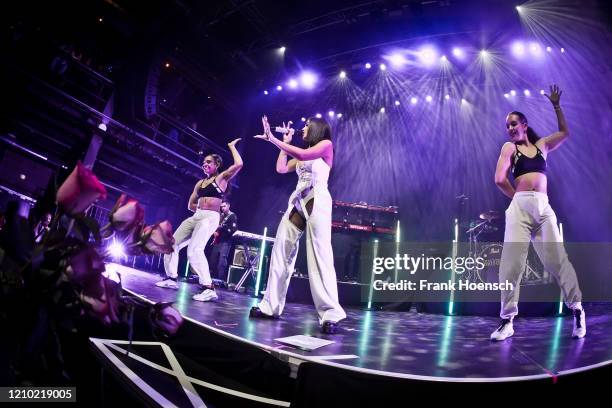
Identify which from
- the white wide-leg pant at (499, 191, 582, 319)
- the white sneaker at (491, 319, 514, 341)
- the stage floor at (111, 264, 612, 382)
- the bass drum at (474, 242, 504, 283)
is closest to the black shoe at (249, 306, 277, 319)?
the stage floor at (111, 264, 612, 382)

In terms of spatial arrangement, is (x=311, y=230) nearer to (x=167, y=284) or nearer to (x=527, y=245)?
(x=527, y=245)

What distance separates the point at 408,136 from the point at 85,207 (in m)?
11.7

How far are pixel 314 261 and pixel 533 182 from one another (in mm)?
2277

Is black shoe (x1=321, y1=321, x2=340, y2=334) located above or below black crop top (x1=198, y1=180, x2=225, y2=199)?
below

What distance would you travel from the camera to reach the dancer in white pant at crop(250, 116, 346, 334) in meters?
2.95

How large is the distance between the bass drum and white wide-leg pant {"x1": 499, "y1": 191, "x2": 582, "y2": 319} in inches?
154

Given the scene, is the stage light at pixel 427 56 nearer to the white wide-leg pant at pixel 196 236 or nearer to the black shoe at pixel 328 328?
the white wide-leg pant at pixel 196 236

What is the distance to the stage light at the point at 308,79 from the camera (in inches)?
416

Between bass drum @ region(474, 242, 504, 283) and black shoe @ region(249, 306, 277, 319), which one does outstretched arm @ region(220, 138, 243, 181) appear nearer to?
black shoe @ region(249, 306, 277, 319)

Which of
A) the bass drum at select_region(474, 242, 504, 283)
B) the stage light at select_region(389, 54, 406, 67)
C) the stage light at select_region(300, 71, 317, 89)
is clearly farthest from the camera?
the stage light at select_region(300, 71, 317, 89)

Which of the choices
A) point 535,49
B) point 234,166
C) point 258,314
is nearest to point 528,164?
point 258,314

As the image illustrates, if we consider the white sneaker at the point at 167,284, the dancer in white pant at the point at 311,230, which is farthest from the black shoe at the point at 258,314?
the white sneaker at the point at 167,284

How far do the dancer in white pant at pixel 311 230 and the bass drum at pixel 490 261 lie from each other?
17.0ft

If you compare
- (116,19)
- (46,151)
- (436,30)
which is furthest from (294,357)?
(46,151)
